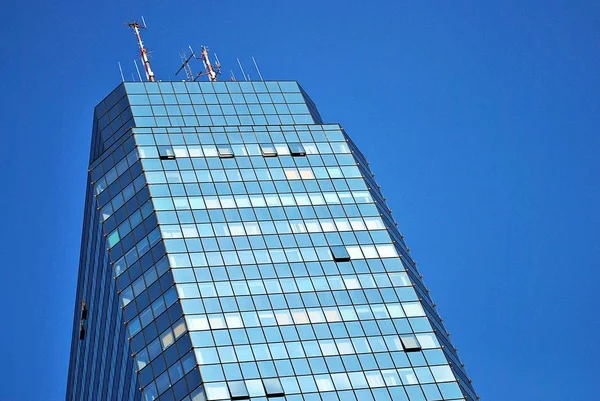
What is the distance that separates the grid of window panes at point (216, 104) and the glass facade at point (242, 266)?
0.19 metres

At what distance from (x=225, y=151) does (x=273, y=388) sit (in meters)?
30.0

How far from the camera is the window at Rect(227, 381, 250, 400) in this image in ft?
321

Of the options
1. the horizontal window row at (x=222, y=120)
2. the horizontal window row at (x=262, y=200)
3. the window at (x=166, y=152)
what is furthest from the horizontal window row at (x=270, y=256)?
the horizontal window row at (x=222, y=120)

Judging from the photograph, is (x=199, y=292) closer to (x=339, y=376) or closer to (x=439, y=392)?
(x=339, y=376)

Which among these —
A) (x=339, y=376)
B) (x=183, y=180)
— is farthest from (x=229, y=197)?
(x=339, y=376)

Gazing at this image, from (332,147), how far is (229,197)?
13.7m

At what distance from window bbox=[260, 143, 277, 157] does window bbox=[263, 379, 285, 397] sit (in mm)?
29234

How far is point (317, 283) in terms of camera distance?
359 feet

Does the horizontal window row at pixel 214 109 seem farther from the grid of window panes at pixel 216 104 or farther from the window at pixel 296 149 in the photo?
the window at pixel 296 149

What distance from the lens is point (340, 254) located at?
113 m

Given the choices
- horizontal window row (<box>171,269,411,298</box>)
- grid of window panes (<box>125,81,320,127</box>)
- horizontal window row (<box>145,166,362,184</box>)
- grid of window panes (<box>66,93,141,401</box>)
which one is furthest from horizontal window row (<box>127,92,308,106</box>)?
horizontal window row (<box>171,269,411,298</box>)

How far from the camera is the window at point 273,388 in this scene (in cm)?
9881

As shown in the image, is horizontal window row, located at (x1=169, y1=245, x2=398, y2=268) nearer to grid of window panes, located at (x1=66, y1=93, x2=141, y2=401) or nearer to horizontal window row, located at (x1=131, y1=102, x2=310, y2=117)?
grid of window panes, located at (x1=66, y1=93, x2=141, y2=401)

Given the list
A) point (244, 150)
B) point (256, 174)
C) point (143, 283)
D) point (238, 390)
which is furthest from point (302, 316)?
point (244, 150)
